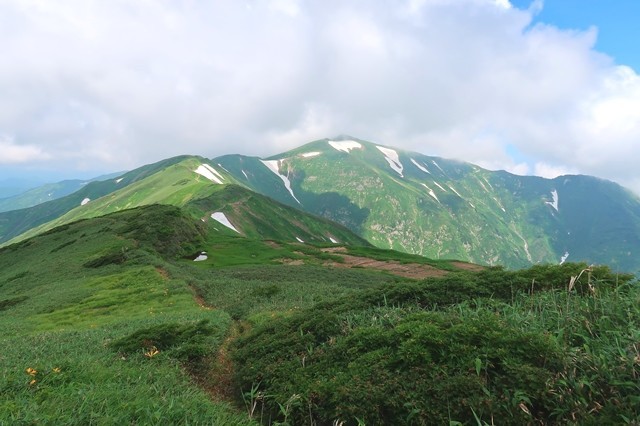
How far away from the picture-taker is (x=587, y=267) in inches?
474

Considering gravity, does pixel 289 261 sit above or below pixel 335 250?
below

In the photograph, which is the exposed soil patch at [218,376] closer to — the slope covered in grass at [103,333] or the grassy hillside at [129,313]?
the grassy hillside at [129,313]

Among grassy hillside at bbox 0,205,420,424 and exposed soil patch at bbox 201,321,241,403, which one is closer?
grassy hillside at bbox 0,205,420,424

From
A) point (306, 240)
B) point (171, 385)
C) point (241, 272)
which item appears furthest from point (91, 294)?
point (306, 240)

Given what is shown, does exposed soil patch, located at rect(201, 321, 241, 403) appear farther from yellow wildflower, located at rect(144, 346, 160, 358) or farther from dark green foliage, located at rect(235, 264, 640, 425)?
yellow wildflower, located at rect(144, 346, 160, 358)

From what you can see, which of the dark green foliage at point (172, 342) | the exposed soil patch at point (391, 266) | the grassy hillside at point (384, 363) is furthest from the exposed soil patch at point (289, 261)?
the dark green foliage at point (172, 342)

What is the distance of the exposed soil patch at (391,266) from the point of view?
6825 centimetres

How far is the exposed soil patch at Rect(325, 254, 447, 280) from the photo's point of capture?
68.2 meters

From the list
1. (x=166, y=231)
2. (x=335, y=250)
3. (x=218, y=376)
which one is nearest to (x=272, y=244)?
(x=335, y=250)

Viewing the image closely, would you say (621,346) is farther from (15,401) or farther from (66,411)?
(15,401)

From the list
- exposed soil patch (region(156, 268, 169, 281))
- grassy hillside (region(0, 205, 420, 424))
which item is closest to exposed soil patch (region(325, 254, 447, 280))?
grassy hillside (region(0, 205, 420, 424))

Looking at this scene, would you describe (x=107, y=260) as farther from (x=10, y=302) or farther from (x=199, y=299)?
(x=199, y=299)

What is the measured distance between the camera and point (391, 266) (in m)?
73.4

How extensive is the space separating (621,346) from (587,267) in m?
5.15
